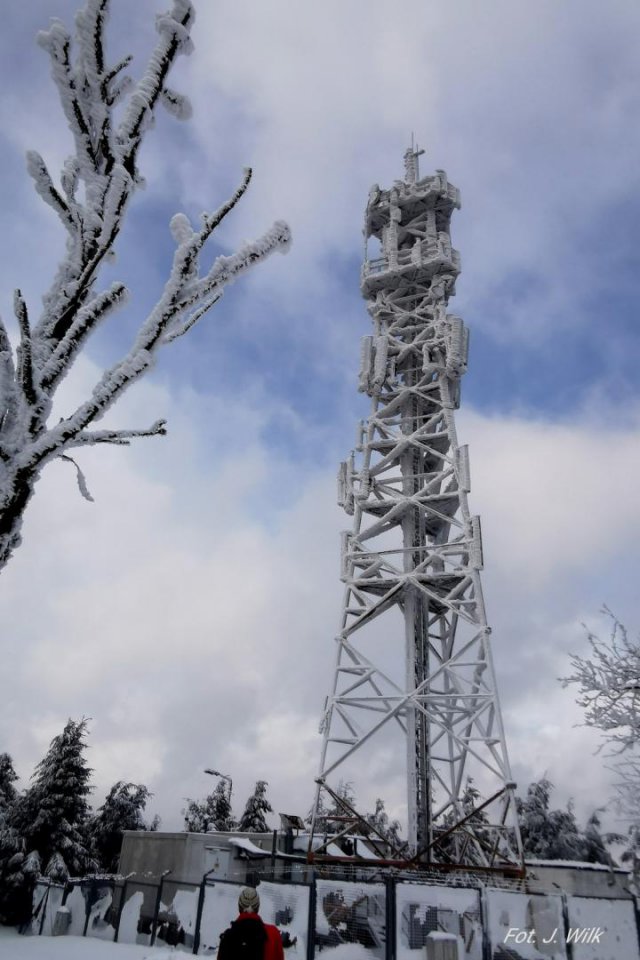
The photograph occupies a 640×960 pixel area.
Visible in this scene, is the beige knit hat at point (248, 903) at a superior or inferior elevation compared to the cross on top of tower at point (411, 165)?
inferior

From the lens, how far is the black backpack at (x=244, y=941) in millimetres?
4477

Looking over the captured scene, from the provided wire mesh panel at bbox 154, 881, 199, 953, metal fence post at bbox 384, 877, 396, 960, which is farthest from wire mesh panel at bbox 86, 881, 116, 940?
metal fence post at bbox 384, 877, 396, 960

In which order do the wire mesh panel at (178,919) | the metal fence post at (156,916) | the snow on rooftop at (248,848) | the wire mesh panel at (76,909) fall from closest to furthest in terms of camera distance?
the wire mesh panel at (178,919) < the metal fence post at (156,916) < the wire mesh panel at (76,909) < the snow on rooftop at (248,848)

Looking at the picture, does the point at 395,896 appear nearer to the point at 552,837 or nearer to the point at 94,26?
the point at 94,26

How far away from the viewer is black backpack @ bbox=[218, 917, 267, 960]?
14.7 ft

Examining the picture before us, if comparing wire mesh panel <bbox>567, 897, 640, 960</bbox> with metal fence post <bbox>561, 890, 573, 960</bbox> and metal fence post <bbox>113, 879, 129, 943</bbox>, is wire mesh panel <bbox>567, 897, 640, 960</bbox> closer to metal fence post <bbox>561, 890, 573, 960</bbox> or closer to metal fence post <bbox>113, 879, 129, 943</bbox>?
metal fence post <bbox>561, 890, 573, 960</bbox>

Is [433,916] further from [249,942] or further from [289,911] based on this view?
[249,942]

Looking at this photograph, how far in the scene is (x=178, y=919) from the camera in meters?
14.9

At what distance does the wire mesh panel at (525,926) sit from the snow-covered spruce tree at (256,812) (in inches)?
1592

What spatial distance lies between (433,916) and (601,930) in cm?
283

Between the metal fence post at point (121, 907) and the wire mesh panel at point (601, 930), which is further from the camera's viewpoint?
the metal fence post at point (121, 907)

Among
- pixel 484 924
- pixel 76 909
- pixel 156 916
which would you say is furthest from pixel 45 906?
pixel 484 924

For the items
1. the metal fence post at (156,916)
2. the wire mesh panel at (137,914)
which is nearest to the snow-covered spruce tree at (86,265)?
the metal fence post at (156,916)

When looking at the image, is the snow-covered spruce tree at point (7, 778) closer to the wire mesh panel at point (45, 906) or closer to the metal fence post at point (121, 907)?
the wire mesh panel at point (45, 906)
